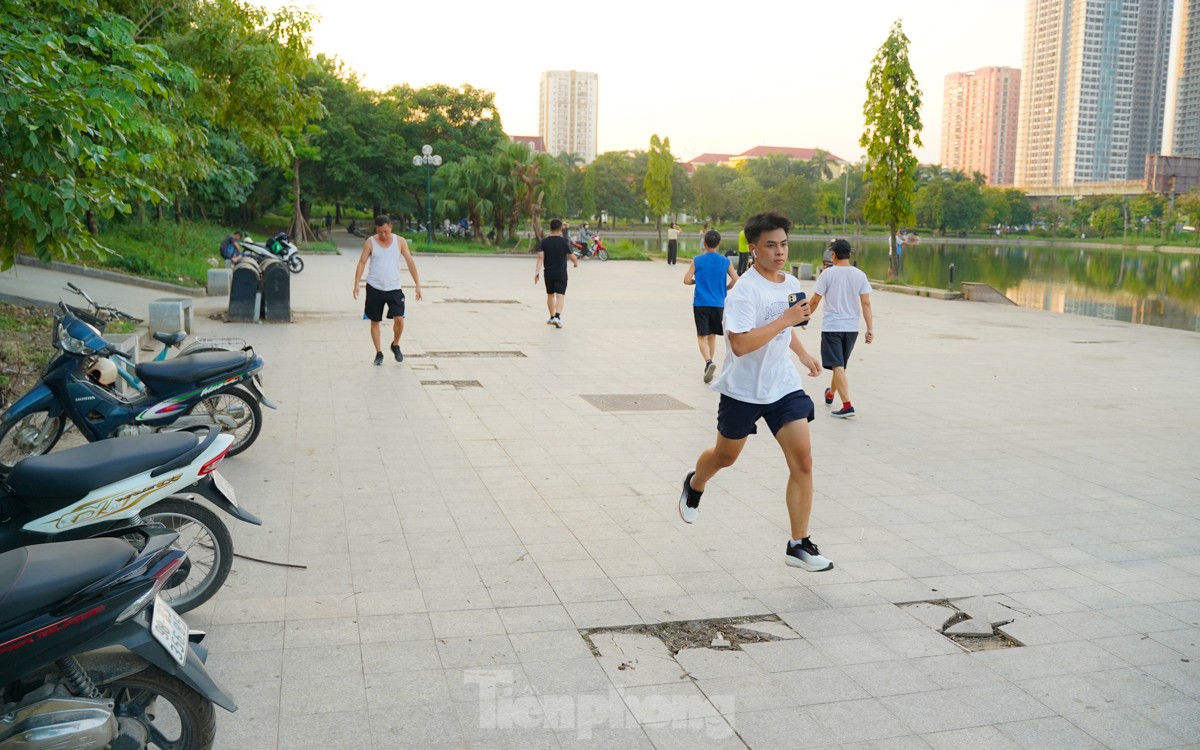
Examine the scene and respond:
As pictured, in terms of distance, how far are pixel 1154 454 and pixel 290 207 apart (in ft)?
146

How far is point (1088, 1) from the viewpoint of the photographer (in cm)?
14825

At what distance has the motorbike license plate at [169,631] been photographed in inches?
114

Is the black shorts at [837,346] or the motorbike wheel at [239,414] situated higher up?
the black shorts at [837,346]

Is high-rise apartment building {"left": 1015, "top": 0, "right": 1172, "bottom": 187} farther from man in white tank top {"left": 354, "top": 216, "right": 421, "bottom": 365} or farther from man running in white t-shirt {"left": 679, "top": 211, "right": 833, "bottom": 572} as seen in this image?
man running in white t-shirt {"left": 679, "top": 211, "right": 833, "bottom": 572}

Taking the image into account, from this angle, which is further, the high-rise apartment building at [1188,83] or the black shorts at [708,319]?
the high-rise apartment building at [1188,83]

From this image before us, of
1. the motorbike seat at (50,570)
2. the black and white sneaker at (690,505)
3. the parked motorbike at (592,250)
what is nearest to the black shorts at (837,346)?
the black and white sneaker at (690,505)

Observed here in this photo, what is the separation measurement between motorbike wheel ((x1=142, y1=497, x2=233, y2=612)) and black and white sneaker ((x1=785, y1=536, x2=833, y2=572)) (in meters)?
2.69

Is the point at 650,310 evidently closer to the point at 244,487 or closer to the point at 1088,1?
the point at 244,487

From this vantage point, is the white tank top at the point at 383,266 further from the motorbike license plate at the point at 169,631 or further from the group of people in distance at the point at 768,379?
the motorbike license plate at the point at 169,631

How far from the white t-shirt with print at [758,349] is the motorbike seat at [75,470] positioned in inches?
106

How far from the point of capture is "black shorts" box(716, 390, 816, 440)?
5.04m

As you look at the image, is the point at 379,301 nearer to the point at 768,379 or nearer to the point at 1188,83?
the point at 768,379

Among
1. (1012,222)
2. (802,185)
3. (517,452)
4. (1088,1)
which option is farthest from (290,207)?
(1088,1)

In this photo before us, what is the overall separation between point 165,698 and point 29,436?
13.5ft
